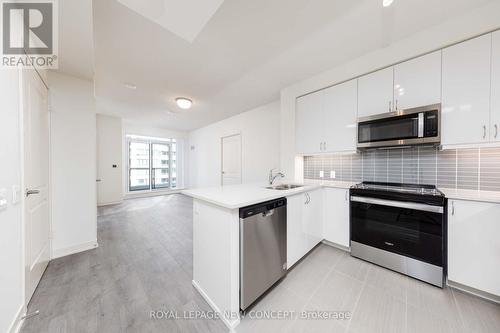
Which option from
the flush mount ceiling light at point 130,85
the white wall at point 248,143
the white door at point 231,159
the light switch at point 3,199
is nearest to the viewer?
the light switch at point 3,199

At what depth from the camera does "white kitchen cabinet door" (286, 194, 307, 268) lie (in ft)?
5.85

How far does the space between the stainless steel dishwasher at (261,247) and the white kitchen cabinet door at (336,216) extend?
1060 mm

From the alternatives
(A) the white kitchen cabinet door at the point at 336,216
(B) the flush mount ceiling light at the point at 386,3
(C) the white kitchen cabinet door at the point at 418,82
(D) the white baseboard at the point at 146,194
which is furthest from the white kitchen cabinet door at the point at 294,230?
(D) the white baseboard at the point at 146,194

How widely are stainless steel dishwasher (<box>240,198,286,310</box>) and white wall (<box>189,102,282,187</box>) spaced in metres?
2.35

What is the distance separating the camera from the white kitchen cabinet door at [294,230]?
1.78 m

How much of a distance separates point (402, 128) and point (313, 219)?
4.84ft

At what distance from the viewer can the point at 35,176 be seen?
1714mm

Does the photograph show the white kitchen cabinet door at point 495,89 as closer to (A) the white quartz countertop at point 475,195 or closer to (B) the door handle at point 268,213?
(A) the white quartz countertop at point 475,195

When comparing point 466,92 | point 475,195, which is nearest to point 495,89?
point 466,92

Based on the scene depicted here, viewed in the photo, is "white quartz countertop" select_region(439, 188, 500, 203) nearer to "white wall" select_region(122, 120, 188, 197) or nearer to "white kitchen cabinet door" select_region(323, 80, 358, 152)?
"white kitchen cabinet door" select_region(323, 80, 358, 152)

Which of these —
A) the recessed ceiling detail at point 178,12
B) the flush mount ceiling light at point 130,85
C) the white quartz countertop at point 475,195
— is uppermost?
the flush mount ceiling light at point 130,85

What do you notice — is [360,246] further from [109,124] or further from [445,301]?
[109,124]

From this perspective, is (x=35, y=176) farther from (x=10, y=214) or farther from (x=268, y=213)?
(x=268, y=213)

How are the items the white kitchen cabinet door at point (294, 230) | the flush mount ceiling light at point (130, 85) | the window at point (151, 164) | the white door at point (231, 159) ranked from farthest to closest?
1. the window at point (151, 164)
2. the white door at point (231, 159)
3. the flush mount ceiling light at point (130, 85)
4. the white kitchen cabinet door at point (294, 230)
